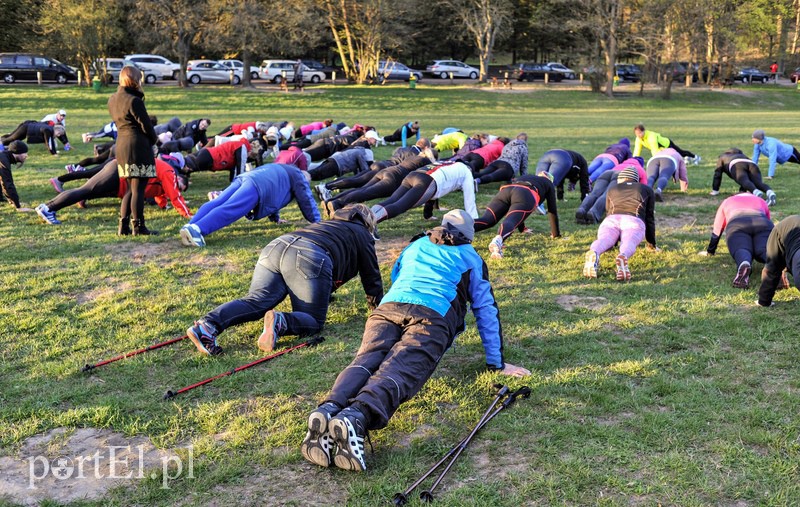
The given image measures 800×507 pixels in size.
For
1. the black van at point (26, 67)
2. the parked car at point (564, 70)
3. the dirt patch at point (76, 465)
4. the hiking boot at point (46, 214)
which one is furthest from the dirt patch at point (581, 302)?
the parked car at point (564, 70)

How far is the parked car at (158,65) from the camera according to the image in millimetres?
39594

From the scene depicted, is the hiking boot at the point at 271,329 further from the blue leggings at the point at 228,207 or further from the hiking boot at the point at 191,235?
the hiking boot at the point at 191,235

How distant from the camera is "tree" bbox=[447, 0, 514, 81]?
41.0 meters

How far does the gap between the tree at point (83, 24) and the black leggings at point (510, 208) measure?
97.7ft

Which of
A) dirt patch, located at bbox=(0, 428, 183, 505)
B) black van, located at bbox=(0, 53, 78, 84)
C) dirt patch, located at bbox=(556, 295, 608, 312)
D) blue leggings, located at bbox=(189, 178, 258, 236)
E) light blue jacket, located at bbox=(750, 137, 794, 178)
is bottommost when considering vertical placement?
dirt patch, located at bbox=(0, 428, 183, 505)

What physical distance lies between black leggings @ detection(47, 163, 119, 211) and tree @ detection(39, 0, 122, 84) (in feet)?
87.6

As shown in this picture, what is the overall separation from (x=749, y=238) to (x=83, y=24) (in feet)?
107

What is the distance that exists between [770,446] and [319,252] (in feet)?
11.3

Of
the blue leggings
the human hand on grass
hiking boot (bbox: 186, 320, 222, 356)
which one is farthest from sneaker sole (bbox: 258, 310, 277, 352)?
the blue leggings

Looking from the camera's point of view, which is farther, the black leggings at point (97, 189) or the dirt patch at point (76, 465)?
the black leggings at point (97, 189)

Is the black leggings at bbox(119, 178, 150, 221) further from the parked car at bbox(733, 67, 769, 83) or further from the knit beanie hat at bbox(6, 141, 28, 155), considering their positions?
the parked car at bbox(733, 67, 769, 83)

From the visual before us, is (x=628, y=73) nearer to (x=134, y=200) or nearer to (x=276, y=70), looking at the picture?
(x=276, y=70)

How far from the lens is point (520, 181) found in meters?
8.90

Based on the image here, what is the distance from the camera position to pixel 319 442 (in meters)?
3.88
